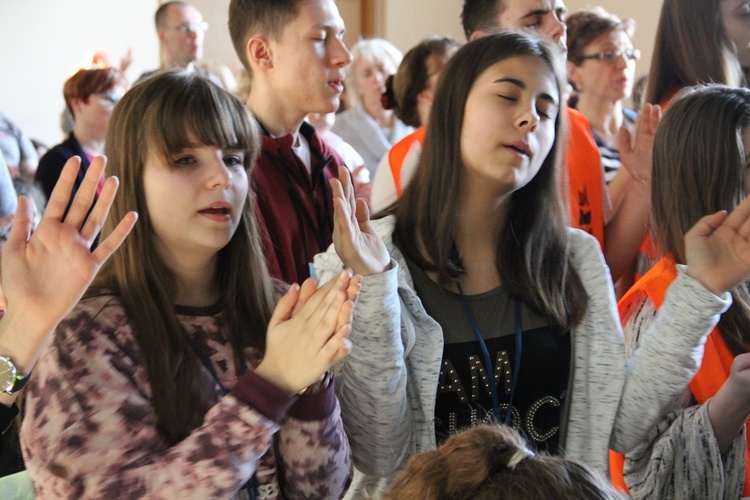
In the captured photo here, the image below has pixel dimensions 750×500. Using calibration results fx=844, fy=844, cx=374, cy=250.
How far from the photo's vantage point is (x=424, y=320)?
56.4 inches

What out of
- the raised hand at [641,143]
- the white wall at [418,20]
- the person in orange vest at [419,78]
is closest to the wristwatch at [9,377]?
the raised hand at [641,143]

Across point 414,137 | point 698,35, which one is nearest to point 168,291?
point 414,137

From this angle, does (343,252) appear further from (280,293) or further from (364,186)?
(364,186)

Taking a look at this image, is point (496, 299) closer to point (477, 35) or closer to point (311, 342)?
point (311, 342)

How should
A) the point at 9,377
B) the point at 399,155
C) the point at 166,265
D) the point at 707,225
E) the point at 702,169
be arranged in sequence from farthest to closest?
1. the point at 399,155
2. the point at 702,169
3. the point at 707,225
4. the point at 166,265
5. the point at 9,377

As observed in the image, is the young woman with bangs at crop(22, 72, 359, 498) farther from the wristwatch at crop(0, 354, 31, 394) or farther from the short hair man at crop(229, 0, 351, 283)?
the short hair man at crop(229, 0, 351, 283)

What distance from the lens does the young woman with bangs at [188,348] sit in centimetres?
113

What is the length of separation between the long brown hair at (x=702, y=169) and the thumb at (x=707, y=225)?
0.17 meters

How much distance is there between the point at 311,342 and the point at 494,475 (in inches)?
15.4

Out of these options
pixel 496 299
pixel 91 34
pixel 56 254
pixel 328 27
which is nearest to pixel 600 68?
pixel 328 27

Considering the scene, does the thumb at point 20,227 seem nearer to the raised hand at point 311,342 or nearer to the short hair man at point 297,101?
the raised hand at point 311,342

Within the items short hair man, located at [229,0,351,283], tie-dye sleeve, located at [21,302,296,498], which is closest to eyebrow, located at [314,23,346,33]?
short hair man, located at [229,0,351,283]

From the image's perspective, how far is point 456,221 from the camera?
61.6 inches

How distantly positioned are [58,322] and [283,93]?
108 cm
